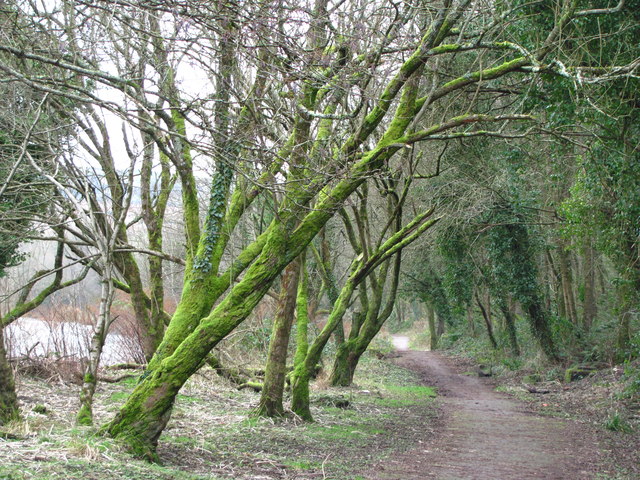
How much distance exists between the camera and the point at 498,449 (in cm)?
844

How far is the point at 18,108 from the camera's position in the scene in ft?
25.6

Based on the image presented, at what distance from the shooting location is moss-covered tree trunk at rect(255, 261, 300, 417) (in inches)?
367

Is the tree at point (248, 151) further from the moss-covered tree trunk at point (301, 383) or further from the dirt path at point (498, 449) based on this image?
the moss-covered tree trunk at point (301, 383)

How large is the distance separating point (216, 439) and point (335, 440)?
1800 mm

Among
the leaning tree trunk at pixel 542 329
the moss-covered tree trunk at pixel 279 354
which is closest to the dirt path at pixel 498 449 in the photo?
the moss-covered tree trunk at pixel 279 354

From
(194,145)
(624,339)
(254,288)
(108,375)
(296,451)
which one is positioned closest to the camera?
(194,145)

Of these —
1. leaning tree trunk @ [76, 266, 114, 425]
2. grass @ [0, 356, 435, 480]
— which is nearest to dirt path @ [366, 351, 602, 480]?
grass @ [0, 356, 435, 480]

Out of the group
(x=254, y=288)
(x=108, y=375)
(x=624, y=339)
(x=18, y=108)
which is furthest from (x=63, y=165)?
(x=624, y=339)

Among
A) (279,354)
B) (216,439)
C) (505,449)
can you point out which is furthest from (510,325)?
(216,439)

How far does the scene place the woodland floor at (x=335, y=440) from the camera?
5113mm

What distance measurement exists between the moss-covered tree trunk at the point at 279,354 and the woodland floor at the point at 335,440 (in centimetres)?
31

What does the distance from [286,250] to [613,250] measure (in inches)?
380

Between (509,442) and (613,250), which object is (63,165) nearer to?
(509,442)

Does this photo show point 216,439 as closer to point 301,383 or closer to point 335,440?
point 335,440
